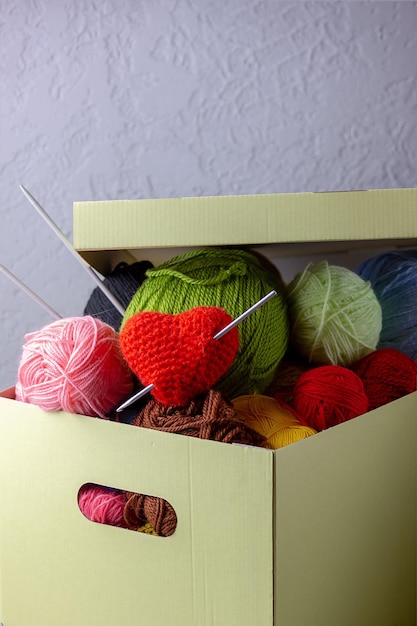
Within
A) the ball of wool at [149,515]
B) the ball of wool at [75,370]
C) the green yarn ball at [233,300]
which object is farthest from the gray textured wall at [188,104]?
the ball of wool at [149,515]

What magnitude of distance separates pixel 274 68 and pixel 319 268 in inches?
15.8

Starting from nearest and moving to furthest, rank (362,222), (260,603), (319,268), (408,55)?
(260,603)
(362,222)
(319,268)
(408,55)

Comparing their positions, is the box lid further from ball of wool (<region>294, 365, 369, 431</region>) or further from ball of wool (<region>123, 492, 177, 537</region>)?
ball of wool (<region>123, 492, 177, 537</region>)

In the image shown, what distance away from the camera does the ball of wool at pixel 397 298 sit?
38.5 inches

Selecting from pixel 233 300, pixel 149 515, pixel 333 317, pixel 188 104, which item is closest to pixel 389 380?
pixel 333 317

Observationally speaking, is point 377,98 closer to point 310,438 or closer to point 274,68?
point 274,68

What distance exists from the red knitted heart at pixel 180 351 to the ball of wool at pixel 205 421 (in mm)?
10

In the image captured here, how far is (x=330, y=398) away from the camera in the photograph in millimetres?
809

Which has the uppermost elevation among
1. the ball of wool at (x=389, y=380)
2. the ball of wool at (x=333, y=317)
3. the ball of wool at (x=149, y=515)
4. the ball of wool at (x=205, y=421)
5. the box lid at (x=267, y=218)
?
the box lid at (x=267, y=218)

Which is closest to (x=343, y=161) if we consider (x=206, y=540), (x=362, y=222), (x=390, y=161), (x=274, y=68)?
(x=390, y=161)

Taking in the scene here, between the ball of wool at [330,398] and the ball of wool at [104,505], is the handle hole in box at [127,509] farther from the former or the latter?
the ball of wool at [330,398]

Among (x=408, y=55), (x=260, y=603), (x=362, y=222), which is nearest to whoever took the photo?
(x=260, y=603)

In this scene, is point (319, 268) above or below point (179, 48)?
below

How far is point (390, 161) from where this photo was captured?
1.20 metres
